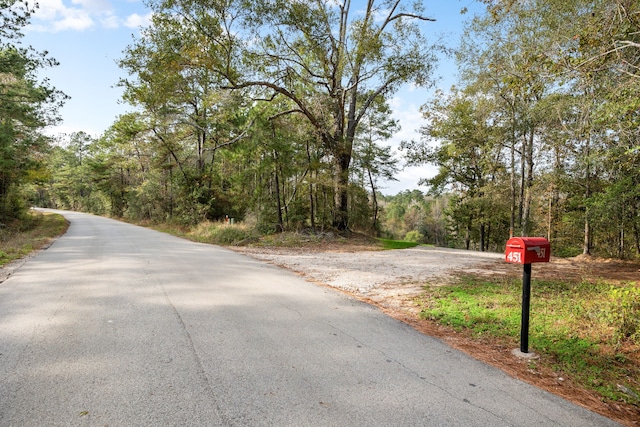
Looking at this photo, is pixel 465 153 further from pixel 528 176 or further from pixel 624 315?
pixel 624 315

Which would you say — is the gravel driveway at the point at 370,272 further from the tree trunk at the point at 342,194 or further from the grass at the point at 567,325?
the tree trunk at the point at 342,194

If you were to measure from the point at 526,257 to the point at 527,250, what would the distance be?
77mm

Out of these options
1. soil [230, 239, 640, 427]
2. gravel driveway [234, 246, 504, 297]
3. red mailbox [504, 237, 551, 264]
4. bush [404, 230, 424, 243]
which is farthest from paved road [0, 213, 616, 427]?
bush [404, 230, 424, 243]

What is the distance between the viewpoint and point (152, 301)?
4.79m

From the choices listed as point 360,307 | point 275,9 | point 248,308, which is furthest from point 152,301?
point 275,9

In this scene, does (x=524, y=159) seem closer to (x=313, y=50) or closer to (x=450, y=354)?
(x=313, y=50)

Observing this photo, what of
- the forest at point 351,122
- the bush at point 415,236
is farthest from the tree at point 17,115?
the bush at point 415,236

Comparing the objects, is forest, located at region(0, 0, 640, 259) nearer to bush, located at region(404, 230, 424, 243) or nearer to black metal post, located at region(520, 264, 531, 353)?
black metal post, located at region(520, 264, 531, 353)

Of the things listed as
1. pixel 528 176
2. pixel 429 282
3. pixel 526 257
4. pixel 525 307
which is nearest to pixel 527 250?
pixel 526 257

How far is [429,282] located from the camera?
278 inches

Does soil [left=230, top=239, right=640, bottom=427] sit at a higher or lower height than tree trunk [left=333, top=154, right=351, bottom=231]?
lower

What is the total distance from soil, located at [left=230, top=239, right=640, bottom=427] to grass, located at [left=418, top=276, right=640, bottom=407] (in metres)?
0.19

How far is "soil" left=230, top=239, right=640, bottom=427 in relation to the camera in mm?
2904

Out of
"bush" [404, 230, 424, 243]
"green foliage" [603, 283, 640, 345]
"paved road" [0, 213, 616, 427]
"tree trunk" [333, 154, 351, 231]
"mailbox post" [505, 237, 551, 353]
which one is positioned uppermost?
"tree trunk" [333, 154, 351, 231]
